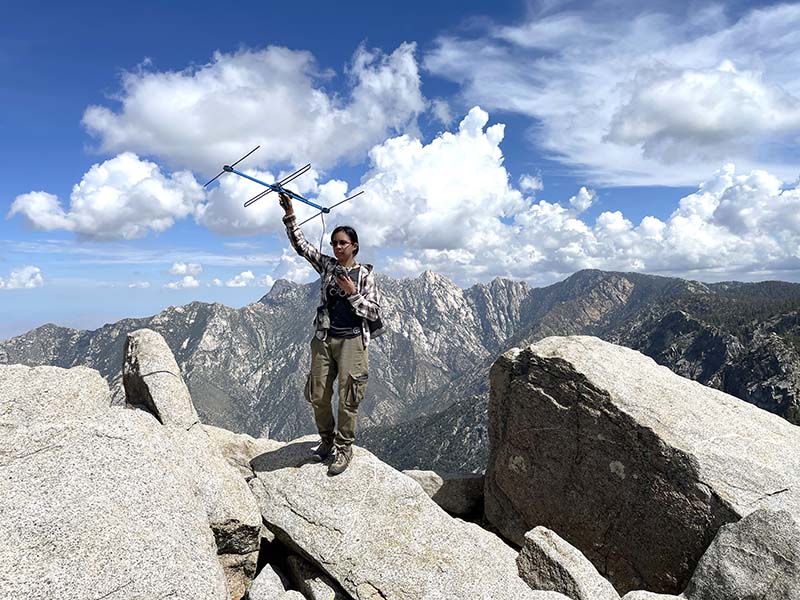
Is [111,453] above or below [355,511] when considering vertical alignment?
above

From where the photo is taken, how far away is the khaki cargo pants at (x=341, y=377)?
13.1m

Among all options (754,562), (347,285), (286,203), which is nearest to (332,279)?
(347,285)

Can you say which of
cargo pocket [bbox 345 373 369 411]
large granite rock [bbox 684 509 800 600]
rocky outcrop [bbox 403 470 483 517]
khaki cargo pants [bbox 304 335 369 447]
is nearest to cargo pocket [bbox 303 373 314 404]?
khaki cargo pants [bbox 304 335 369 447]

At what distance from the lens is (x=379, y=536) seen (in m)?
12.1

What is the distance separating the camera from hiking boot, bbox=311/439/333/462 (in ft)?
47.6

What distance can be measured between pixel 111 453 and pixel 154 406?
376cm

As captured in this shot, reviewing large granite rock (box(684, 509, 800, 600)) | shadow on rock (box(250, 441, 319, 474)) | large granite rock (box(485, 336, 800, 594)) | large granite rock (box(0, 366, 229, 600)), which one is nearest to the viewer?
large granite rock (box(0, 366, 229, 600))

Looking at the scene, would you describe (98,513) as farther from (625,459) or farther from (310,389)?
(625,459)

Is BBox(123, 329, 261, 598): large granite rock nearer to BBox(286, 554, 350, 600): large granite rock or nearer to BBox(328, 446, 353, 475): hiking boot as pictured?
BBox(286, 554, 350, 600): large granite rock

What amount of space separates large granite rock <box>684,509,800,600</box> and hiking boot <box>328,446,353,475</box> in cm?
895

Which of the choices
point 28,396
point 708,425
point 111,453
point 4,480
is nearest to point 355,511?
point 111,453

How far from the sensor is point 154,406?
14.1 meters

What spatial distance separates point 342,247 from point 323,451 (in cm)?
615

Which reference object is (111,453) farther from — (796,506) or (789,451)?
(789,451)
